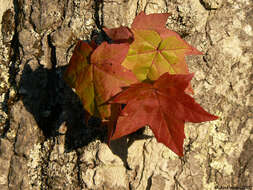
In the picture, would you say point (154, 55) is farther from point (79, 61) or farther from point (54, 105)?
point (54, 105)

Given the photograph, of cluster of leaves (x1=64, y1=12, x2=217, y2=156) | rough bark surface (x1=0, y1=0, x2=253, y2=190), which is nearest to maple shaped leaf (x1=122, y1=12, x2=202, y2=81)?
cluster of leaves (x1=64, y1=12, x2=217, y2=156)

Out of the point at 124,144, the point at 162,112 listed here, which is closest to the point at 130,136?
the point at 124,144

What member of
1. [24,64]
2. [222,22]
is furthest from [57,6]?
[222,22]

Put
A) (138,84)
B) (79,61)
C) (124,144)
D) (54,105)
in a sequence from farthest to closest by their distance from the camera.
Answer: (54,105), (124,144), (79,61), (138,84)

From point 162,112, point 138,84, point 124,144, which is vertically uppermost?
point 138,84

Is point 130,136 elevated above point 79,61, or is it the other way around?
point 79,61

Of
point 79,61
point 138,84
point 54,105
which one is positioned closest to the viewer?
point 138,84

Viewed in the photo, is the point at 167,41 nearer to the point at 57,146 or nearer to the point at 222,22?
the point at 222,22

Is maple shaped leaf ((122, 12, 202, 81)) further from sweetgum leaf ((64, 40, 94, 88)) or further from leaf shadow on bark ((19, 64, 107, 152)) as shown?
leaf shadow on bark ((19, 64, 107, 152))
